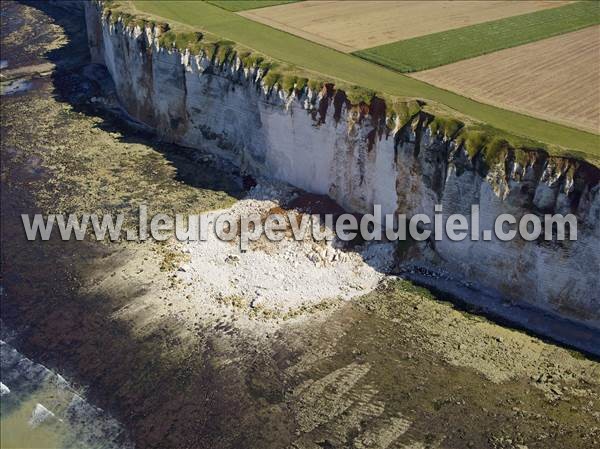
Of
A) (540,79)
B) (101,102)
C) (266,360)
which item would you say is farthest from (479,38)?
(266,360)

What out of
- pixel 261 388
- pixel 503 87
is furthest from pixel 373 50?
pixel 261 388

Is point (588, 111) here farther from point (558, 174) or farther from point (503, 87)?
point (558, 174)

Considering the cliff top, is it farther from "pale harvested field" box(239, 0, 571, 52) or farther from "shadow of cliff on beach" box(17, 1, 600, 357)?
"shadow of cliff on beach" box(17, 1, 600, 357)

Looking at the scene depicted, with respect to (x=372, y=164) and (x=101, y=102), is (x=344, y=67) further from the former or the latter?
(x=101, y=102)

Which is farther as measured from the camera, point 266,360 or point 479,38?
point 479,38

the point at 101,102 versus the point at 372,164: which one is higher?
the point at 372,164

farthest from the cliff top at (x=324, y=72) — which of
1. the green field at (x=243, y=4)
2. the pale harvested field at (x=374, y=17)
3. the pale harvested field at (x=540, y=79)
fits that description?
the pale harvested field at (x=374, y=17)

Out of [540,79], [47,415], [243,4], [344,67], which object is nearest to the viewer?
[47,415]
